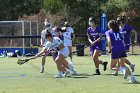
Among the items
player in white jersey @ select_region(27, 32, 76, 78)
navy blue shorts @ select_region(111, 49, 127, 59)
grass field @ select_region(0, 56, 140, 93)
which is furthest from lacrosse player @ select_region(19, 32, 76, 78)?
navy blue shorts @ select_region(111, 49, 127, 59)

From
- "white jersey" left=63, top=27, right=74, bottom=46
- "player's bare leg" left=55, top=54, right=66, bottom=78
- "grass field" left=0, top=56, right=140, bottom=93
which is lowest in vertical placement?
"grass field" left=0, top=56, right=140, bottom=93

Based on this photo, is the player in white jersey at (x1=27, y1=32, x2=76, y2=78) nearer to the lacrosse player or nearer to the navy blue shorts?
the lacrosse player

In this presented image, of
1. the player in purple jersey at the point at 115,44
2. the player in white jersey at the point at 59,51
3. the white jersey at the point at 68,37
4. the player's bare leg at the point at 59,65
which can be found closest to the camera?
the player in purple jersey at the point at 115,44

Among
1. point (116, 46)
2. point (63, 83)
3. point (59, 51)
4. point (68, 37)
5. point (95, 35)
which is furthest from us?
point (68, 37)

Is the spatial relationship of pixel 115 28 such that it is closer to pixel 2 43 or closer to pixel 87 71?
pixel 87 71

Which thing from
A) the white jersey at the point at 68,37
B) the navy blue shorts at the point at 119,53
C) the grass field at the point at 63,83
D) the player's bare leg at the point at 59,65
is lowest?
the grass field at the point at 63,83

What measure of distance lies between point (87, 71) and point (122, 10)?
3019 cm

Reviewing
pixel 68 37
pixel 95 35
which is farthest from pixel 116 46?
pixel 68 37

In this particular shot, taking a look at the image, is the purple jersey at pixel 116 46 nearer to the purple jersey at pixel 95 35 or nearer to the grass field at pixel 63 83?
the grass field at pixel 63 83

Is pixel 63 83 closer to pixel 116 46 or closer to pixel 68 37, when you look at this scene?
pixel 116 46

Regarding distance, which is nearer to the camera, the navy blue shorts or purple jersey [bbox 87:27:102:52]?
the navy blue shorts

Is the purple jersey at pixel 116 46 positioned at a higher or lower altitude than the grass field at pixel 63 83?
higher

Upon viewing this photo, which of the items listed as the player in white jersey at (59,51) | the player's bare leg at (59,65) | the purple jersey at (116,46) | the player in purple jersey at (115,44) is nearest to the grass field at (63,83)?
the player's bare leg at (59,65)

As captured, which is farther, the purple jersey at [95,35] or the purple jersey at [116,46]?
the purple jersey at [95,35]
